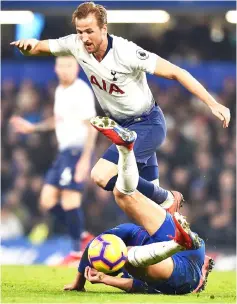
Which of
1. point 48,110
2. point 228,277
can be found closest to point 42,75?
point 48,110

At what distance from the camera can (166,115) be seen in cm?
1714

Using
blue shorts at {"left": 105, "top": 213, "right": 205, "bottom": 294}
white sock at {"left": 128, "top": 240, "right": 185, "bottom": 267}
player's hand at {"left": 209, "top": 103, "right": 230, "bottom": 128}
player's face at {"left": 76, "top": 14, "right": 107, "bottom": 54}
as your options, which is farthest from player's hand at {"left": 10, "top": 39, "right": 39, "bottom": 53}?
white sock at {"left": 128, "top": 240, "right": 185, "bottom": 267}

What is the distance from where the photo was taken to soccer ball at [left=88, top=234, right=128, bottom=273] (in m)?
7.73

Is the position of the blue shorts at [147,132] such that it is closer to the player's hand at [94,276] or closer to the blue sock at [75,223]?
the player's hand at [94,276]

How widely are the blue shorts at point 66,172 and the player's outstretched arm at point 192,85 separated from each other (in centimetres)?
480

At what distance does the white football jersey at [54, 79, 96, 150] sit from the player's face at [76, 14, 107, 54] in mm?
5101

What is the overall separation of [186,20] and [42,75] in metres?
2.79

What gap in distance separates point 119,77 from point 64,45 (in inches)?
22.7

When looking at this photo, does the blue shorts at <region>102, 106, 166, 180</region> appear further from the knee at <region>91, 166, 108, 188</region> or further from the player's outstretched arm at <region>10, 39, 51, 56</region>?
the player's outstretched arm at <region>10, 39, 51, 56</region>

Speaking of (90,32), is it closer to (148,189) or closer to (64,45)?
(64,45)

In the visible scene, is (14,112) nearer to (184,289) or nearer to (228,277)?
(228,277)

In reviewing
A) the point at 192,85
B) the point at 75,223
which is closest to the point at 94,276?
the point at 192,85

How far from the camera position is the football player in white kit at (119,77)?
8656mm

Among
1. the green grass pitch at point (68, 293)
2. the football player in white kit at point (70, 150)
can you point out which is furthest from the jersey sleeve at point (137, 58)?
the football player in white kit at point (70, 150)
